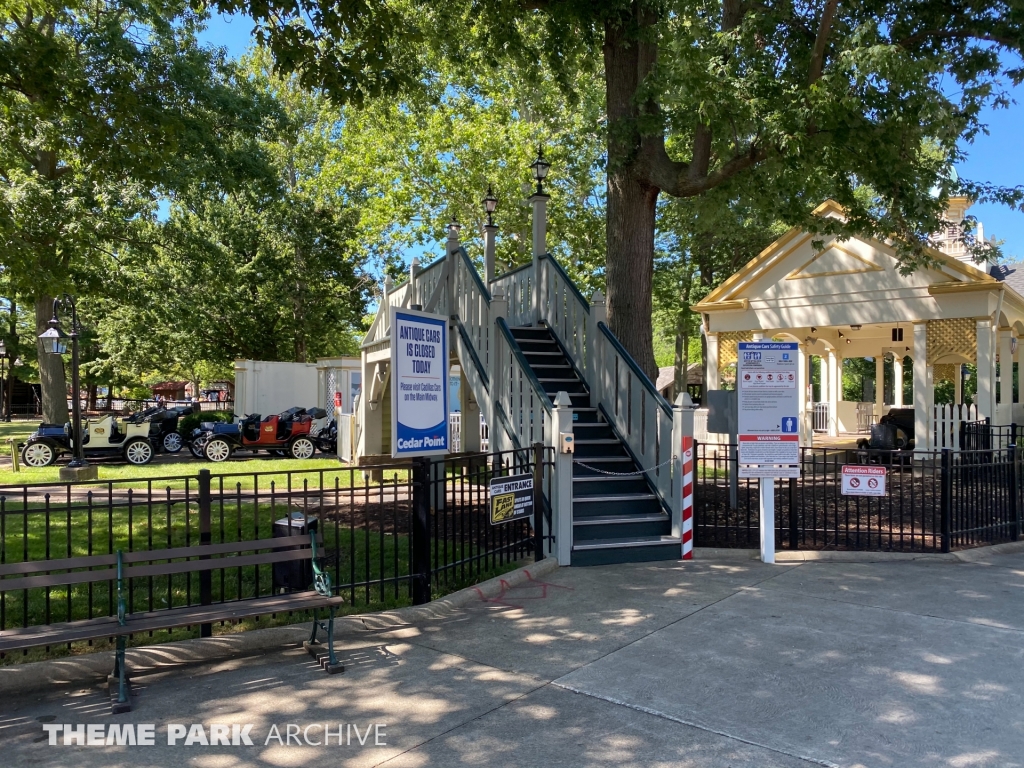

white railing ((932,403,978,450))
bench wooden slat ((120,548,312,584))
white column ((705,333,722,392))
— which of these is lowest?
bench wooden slat ((120,548,312,584))

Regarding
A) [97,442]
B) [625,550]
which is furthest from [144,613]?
[97,442]

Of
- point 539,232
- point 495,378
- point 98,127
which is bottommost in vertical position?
point 495,378

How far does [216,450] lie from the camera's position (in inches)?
758

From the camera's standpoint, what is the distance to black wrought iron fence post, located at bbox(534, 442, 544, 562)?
26.9 feet

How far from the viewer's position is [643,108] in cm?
1105

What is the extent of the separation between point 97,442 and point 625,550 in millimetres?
14892

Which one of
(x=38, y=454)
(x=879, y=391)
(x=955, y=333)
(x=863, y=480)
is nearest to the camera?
(x=863, y=480)

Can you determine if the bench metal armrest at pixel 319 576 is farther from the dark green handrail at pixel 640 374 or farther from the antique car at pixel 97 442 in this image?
the antique car at pixel 97 442

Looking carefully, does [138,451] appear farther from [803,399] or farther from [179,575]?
[803,399]

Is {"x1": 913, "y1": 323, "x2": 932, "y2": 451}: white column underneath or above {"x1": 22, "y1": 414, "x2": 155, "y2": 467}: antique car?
above

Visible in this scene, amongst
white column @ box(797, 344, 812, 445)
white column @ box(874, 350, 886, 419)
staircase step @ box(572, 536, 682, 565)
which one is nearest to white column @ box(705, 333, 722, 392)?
white column @ box(797, 344, 812, 445)

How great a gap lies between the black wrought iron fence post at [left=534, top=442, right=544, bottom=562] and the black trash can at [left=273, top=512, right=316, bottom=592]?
2578 mm

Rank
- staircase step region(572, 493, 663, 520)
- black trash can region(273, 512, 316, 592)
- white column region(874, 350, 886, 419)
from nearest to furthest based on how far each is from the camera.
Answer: black trash can region(273, 512, 316, 592) < staircase step region(572, 493, 663, 520) < white column region(874, 350, 886, 419)

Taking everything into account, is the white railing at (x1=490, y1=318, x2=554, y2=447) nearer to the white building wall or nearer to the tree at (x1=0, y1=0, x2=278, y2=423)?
the tree at (x1=0, y1=0, x2=278, y2=423)
